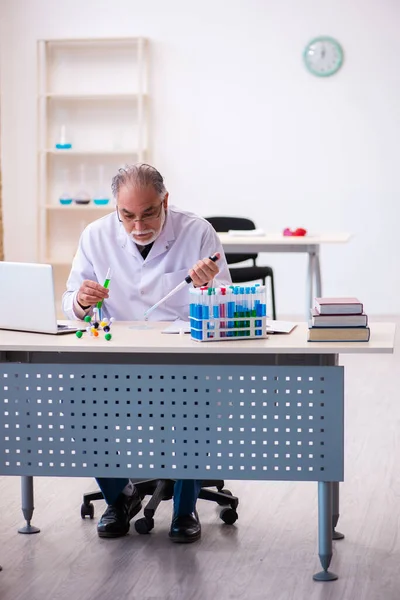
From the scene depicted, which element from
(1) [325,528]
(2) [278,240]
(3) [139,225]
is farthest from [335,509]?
(2) [278,240]

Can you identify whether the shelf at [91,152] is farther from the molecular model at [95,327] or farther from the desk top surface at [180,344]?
the desk top surface at [180,344]

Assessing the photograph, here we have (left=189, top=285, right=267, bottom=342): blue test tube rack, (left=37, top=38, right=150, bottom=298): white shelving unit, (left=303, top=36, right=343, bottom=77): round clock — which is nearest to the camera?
(left=189, top=285, right=267, bottom=342): blue test tube rack

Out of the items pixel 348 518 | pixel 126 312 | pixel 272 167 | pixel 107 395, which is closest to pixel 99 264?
pixel 126 312

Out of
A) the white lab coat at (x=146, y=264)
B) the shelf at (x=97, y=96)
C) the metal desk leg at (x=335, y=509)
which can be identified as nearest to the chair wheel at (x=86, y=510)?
the white lab coat at (x=146, y=264)

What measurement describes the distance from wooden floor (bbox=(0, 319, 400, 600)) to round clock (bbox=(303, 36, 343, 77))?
4314 mm

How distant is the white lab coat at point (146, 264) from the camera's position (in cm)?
321

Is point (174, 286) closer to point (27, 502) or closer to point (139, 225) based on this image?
point (139, 225)

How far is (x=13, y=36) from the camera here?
25.0 ft

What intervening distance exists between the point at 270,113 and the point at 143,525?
4966mm

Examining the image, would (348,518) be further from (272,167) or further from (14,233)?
(14,233)

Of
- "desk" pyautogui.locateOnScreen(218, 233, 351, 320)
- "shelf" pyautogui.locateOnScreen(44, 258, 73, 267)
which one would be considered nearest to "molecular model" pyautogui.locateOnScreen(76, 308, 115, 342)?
"desk" pyautogui.locateOnScreen(218, 233, 351, 320)

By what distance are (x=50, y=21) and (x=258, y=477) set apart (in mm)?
5720

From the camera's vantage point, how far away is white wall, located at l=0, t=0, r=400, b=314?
24.0 feet

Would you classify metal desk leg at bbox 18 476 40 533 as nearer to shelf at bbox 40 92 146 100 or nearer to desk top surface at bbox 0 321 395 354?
desk top surface at bbox 0 321 395 354
